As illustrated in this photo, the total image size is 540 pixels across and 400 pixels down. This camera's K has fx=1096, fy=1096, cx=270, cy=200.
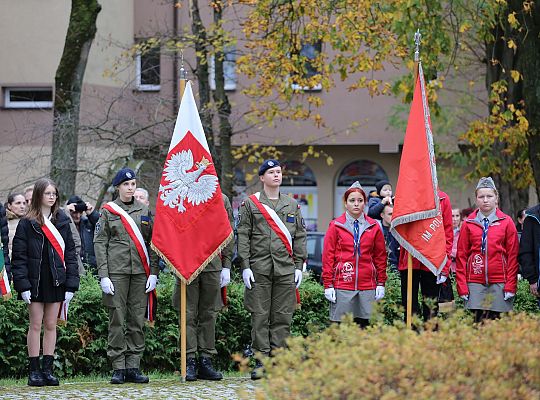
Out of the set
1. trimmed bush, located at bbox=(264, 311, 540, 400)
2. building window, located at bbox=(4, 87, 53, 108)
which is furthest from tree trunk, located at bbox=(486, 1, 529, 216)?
building window, located at bbox=(4, 87, 53, 108)

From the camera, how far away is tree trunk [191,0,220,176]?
68.1ft

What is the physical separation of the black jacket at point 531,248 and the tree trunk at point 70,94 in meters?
8.97

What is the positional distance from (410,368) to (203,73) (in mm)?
16949

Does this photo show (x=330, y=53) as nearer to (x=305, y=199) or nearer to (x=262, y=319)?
Answer: (x=305, y=199)

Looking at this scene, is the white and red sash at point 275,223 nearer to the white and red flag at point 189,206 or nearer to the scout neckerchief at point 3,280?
the white and red flag at point 189,206

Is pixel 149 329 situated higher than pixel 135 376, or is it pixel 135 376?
pixel 149 329

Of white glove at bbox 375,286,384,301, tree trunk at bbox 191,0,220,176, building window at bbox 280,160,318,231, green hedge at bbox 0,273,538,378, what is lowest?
green hedge at bbox 0,273,538,378

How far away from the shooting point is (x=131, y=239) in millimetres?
10602

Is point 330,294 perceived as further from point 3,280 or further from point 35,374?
point 3,280

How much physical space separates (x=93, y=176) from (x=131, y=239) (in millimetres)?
8325

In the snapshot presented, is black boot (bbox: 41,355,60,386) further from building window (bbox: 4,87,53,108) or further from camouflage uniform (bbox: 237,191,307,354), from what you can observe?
building window (bbox: 4,87,53,108)

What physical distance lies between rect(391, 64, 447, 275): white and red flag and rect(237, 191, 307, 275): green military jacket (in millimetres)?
1121

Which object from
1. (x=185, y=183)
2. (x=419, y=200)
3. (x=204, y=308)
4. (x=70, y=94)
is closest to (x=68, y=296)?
(x=204, y=308)

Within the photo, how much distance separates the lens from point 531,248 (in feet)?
35.7
